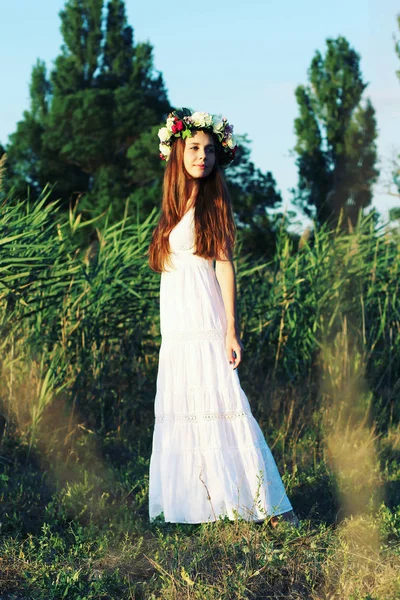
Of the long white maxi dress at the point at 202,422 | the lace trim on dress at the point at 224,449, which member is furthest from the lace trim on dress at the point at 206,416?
the lace trim on dress at the point at 224,449

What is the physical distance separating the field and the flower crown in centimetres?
111

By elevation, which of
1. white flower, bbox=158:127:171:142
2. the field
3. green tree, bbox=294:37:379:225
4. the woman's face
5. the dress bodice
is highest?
green tree, bbox=294:37:379:225

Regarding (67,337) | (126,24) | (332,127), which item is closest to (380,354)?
(67,337)

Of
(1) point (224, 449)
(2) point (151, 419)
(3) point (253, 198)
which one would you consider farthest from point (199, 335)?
(3) point (253, 198)

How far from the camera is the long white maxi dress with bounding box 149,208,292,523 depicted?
11.2 ft

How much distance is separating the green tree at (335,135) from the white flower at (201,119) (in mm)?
20950

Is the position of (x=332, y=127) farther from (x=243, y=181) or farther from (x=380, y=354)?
(x=380, y=354)

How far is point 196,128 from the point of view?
11.9ft

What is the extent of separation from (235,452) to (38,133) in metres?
23.9

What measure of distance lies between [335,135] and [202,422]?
75.3ft

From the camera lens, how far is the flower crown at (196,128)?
360cm

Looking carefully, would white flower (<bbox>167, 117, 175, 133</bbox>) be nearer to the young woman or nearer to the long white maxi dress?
the young woman

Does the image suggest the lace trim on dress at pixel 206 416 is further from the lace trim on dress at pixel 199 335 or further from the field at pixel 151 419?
the field at pixel 151 419

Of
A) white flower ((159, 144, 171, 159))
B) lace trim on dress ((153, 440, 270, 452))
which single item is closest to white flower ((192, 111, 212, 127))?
white flower ((159, 144, 171, 159))
